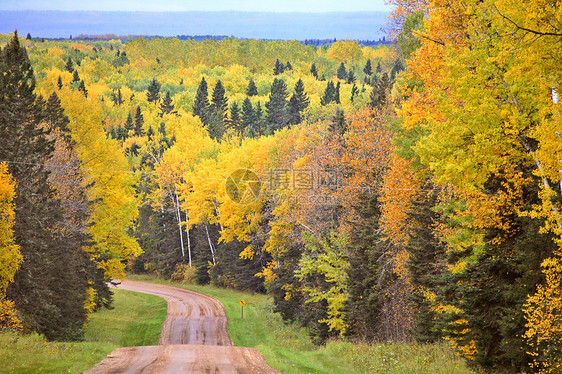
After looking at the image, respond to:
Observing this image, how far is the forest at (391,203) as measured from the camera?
14.6 metres

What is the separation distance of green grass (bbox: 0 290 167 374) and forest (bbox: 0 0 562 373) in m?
2.05

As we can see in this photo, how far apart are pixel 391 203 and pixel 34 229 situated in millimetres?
16467

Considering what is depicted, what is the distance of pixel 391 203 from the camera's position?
25094 mm

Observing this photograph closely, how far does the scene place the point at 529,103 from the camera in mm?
15375

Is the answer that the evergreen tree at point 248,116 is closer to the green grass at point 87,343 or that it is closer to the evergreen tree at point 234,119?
the evergreen tree at point 234,119

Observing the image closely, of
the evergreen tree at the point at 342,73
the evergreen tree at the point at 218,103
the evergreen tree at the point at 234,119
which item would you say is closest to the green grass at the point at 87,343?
the evergreen tree at the point at 234,119

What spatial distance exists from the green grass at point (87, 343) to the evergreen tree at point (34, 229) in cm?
179

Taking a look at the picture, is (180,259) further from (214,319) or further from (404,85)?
(404,85)

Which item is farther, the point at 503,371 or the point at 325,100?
the point at 325,100

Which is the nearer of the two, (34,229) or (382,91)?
(34,229)

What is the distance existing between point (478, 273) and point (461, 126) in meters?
4.39

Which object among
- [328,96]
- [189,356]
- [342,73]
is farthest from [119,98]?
[189,356]

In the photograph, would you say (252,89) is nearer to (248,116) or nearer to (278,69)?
(278,69)

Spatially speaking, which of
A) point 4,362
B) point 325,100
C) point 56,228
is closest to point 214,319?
point 56,228
